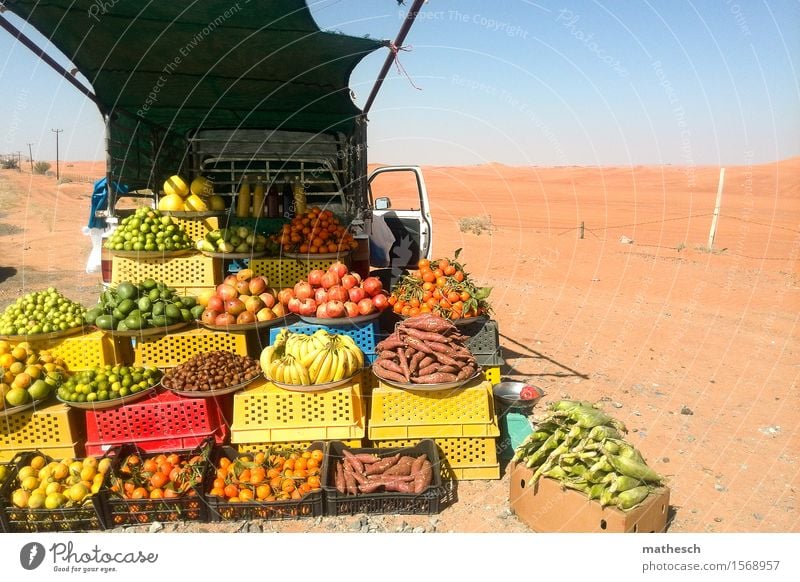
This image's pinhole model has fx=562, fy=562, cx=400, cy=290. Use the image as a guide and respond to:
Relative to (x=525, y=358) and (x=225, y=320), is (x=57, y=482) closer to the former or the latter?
(x=225, y=320)

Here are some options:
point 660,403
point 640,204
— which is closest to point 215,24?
point 660,403

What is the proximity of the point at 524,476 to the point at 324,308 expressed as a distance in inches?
92.5

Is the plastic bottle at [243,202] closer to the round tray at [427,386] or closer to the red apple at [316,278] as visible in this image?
the red apple at [316,278]

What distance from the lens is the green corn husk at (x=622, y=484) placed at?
330cm

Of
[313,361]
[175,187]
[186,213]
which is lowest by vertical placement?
[313,361]

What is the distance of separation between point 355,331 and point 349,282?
481 mm

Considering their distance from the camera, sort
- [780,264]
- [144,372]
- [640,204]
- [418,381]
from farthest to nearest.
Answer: [640,204] → [780,264] → [144,372] → [418,381]

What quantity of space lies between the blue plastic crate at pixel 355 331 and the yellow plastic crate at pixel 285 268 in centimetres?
110

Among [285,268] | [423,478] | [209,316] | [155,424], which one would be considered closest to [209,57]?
[285,268]

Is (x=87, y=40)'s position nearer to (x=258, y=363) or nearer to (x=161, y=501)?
(x=258, y=363)

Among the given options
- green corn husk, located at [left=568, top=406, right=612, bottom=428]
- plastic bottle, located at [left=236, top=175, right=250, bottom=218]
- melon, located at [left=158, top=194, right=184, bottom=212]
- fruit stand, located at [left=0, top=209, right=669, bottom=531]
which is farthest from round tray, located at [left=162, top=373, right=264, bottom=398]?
plastic bottle, located at [left=236, top=175, right=250, bottom=218]

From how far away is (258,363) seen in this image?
4859 millimetres

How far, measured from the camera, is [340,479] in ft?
13.2

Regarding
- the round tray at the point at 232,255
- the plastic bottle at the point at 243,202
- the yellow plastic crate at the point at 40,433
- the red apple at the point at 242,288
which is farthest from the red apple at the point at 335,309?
the plastic bottle at the point at 243,202
